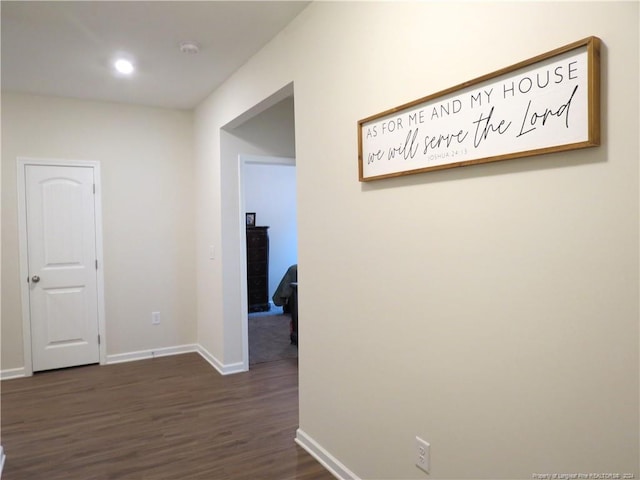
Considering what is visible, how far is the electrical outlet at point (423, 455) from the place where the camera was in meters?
1.82

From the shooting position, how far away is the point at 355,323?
2215mm

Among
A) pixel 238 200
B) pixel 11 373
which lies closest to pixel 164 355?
pixel 11 373

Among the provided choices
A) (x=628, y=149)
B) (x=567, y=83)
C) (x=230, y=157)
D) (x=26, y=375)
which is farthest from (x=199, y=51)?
(x=26, y=375)

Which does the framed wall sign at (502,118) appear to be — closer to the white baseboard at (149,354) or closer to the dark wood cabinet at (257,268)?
the white baseboard at (149,354)

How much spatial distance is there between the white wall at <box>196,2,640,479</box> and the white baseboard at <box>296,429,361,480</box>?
0.04 meters

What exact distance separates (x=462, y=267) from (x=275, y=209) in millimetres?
6055

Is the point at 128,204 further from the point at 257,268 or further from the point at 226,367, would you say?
the point at 257,268

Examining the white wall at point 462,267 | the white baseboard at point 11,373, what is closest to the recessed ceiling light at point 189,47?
the white wall at point 462,267

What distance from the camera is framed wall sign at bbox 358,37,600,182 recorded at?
4.04 feet

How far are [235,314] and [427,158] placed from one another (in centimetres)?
283

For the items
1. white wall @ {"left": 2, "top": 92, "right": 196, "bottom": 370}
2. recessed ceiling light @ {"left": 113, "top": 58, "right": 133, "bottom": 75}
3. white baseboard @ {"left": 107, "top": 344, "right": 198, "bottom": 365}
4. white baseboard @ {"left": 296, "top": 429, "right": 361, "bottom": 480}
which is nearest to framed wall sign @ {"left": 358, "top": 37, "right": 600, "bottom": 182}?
white baseboard @ {"left": 296, "top": 429, "right": 361, "bottom": 480}

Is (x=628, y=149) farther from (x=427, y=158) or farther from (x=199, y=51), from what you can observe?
(x=199, y=51)

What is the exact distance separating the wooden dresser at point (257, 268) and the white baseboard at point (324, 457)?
4331 mm

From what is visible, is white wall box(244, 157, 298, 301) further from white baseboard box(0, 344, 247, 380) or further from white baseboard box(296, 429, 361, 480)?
white baseboard box(296, 429, 361, 480)
